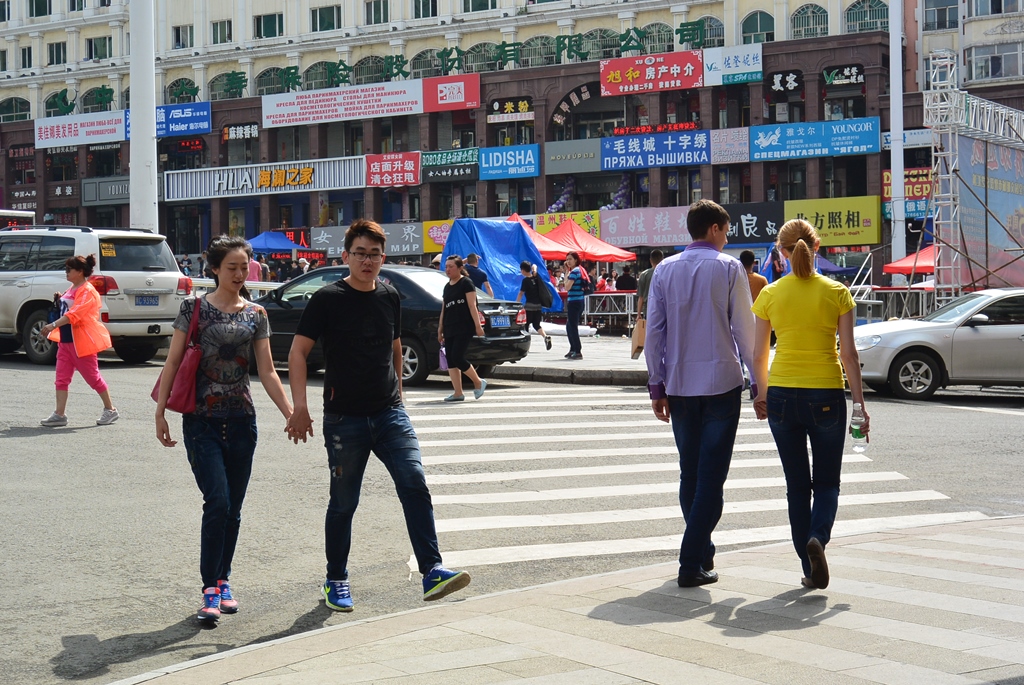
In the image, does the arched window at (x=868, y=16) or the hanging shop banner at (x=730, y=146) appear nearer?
the arched window at (x=868, y=16)

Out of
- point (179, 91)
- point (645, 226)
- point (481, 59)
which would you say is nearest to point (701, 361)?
point (645, 226)

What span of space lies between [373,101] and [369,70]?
2.32 m

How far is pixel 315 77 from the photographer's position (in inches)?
2400

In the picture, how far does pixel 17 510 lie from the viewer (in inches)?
338

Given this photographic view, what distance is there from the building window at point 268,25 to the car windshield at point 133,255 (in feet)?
146

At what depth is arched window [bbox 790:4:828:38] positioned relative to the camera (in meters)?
50.3

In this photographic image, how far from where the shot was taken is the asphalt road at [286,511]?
6012 millimetres

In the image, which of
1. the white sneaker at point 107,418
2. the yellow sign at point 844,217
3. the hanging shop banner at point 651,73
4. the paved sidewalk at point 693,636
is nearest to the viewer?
the paved sidewalk at point 693,636

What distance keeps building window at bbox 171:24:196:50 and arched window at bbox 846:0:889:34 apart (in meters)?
32.7

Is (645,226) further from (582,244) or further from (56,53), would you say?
(56,53)

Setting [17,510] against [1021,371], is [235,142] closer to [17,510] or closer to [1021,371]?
[1021,371]

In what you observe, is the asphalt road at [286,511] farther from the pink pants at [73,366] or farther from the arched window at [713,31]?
the arched window at [713,31]

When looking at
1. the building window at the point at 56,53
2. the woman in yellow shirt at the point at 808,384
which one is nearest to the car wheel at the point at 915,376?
the woman in yellow shirt at the point at 808,384

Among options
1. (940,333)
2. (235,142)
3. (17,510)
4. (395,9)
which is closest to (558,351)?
(940,333)
